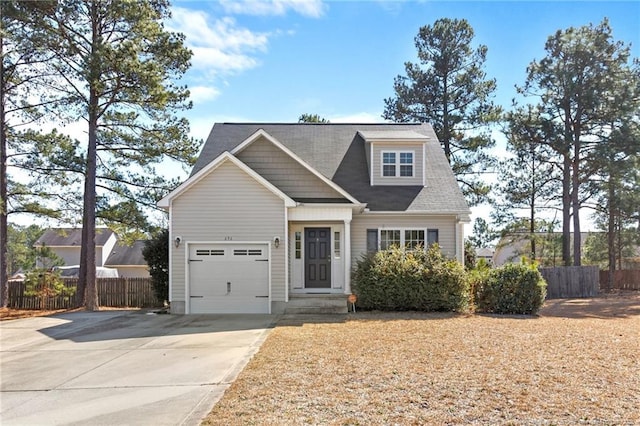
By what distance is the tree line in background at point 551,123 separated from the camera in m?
25.0

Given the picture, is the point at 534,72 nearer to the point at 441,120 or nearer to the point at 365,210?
the point at 441,120

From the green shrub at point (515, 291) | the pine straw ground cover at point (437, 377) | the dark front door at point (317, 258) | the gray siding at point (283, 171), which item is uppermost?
the gray siding at point (283, 171)

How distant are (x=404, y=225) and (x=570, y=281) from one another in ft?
39.6

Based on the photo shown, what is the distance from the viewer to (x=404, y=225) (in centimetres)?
1638

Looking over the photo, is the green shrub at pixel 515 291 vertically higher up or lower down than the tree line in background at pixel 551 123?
lower down

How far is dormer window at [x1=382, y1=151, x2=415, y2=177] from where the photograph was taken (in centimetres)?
1778

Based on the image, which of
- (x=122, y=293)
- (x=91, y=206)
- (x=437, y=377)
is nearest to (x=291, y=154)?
(x=91, y=206)

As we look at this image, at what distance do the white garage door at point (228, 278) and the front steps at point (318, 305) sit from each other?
82cm

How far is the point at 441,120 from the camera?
28453 millimetres

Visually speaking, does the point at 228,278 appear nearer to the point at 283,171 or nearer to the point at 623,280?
the point at 283,171

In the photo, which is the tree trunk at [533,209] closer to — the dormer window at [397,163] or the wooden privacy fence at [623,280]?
the wooden privacy fence at [623,280]

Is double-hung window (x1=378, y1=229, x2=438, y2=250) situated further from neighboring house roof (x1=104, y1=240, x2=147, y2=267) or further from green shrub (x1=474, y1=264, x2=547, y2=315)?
neighboring house roof (x1=104, y1=240, x2=147, y2=267)

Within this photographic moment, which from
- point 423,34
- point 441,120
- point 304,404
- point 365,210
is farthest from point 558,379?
point 423,34

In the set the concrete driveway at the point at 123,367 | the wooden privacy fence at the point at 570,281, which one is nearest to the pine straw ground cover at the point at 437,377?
the concrete driveway at the point at 123,367
